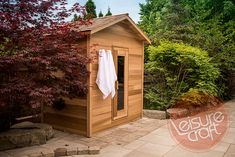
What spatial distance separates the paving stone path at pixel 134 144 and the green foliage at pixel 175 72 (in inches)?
79.2

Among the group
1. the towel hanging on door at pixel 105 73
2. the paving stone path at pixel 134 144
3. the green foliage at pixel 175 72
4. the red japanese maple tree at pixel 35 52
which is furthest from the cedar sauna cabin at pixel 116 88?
the green foliage at pixel 175 72

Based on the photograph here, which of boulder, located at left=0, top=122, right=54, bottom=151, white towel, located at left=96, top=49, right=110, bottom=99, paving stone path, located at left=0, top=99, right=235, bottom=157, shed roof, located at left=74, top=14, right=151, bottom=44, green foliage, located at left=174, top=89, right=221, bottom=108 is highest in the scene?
shed roof, located at left=74, top=14, right=151, bottom=44

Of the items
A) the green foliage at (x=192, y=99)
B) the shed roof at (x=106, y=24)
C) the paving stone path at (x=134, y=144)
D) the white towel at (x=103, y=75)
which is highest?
the shed roof at (x=106, y=24)

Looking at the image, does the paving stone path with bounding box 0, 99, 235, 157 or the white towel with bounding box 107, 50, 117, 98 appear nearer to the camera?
the paving stone path with bounding box 0, 99, 235, 157

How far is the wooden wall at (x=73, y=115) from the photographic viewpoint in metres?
5.64

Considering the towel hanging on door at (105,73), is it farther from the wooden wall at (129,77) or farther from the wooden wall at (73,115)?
the wooden wall at (73,115)

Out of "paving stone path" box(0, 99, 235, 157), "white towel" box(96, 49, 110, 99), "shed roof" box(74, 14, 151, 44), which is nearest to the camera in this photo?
"paving stone path" box(0, 99, 235, 157)

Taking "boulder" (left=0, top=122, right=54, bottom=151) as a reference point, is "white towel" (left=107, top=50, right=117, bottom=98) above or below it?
above

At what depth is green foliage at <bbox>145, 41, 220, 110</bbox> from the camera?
8.32 metres

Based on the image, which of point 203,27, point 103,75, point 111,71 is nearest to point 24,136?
point 103,75

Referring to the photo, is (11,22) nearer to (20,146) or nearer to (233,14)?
(20,146)

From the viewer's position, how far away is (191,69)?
848 centimetres

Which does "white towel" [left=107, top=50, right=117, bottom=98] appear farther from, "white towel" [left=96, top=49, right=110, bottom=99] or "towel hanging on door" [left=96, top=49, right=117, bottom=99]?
"white towel" [left=96, top=49, right=110, bottom=99]

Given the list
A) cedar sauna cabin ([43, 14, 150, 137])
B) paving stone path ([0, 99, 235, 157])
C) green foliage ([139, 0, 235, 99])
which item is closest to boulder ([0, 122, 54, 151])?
paving stone path ([0, 99, 235, 157])
